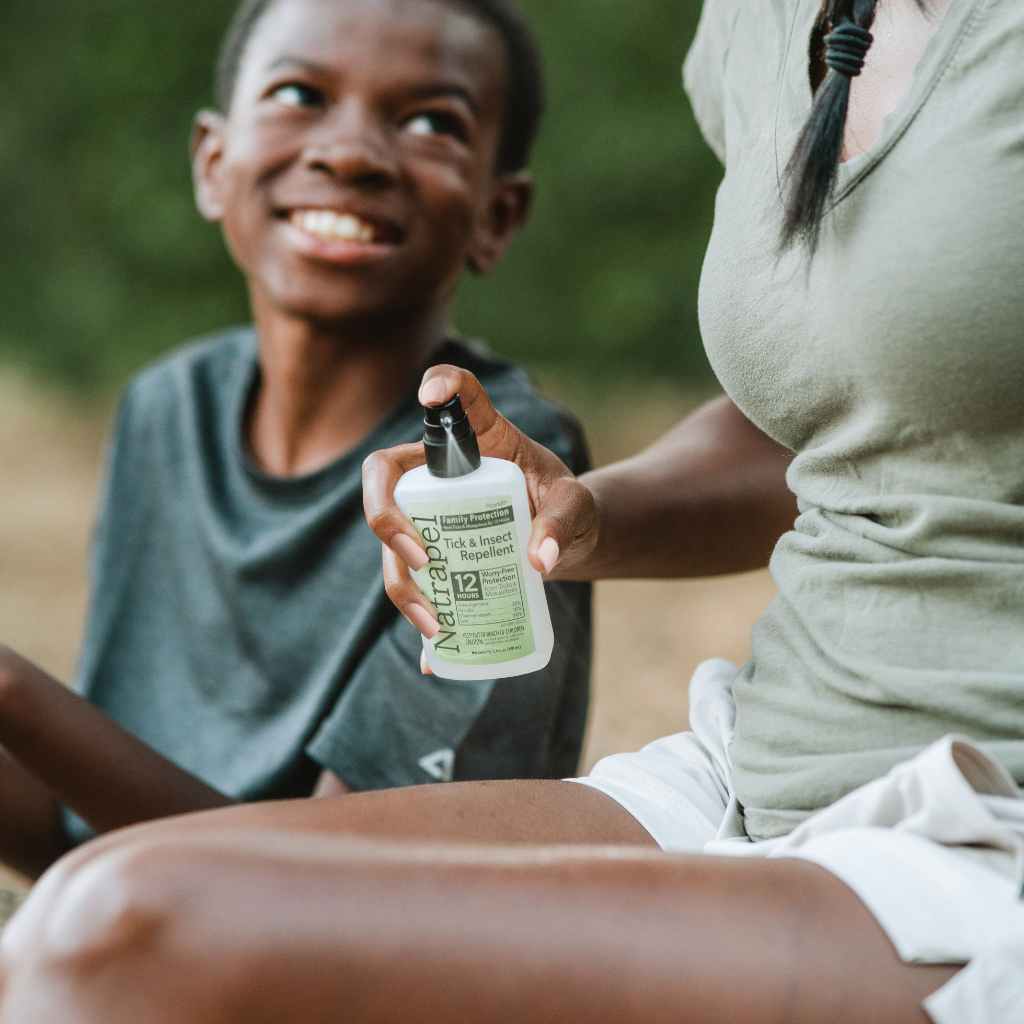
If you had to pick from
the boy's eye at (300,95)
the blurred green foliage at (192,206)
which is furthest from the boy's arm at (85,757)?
the blurred green foliage at (192,206)

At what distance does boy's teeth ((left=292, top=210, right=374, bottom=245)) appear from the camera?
75.2 inches

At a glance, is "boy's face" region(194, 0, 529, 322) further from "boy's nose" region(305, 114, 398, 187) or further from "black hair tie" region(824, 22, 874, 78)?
"black hair tie" region(824, 22, 874, 78)

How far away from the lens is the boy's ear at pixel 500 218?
210 centimetres

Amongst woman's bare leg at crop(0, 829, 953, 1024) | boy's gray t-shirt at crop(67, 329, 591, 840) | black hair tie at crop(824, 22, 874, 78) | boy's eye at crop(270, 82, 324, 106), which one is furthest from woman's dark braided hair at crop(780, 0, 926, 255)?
boy's eye at crop(270, 82, 324, 106)

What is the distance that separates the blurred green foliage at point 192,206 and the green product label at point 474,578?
3.93 m

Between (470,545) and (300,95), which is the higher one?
(300,95)

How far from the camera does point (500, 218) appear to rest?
214 centimetres

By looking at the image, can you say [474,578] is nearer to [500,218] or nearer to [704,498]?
[704,498]

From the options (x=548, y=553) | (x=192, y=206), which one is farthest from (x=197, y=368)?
(x=192, y=206)

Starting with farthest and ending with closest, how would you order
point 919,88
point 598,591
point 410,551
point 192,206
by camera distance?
point 192,206 < point 598,591 < point 410,551 < point 919,88

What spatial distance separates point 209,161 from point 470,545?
1241 millimetres

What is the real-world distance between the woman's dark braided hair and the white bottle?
0.27 m

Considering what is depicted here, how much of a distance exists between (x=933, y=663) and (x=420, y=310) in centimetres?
113

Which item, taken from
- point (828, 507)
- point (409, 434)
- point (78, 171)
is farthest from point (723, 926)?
point (78, 171)
